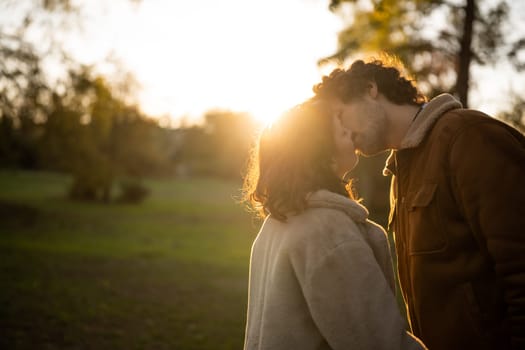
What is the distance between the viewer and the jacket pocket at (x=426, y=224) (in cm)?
214

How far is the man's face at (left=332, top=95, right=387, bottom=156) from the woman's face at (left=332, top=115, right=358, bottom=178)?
2.7 inches

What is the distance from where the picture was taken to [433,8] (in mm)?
7047

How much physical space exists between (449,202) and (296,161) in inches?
27.4

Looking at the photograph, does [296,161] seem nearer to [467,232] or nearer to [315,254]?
[315,254]

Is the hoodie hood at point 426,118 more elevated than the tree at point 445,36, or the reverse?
the tree at point 445,36

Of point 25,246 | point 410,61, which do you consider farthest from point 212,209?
point 410,61

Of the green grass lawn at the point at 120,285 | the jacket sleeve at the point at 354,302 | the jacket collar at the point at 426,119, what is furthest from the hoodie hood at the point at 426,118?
the green grass lawn at the point at 120,285

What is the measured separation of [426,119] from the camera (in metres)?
2.34

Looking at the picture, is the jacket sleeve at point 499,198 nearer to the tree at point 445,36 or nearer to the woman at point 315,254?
the woman at point 315,254

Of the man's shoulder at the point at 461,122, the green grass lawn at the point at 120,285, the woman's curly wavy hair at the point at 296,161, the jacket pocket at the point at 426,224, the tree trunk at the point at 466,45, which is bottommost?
the green grass lawn at the point at 120,285

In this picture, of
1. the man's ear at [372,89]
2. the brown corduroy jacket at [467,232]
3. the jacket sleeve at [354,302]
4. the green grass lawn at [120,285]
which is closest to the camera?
the jacket sleeve at [354,302]

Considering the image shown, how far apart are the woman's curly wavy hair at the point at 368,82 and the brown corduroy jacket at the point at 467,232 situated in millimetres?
200

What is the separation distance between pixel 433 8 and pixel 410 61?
158 cm

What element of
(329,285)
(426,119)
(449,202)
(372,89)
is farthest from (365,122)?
(329,285)
